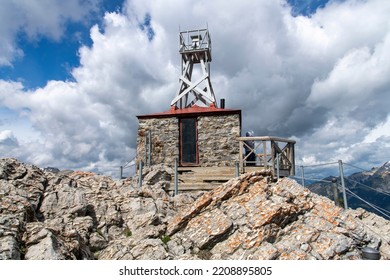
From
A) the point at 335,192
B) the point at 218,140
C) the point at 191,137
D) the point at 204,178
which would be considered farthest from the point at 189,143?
the point at 335,192

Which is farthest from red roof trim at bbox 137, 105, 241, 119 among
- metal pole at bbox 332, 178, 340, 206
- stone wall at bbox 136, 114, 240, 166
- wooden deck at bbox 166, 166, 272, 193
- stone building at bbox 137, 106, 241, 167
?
metal pole at bbox 332, 178, 340, 206

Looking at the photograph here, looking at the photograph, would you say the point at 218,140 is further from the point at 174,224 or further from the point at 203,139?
the point at 174,224

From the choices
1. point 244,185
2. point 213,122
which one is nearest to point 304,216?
point 244,185

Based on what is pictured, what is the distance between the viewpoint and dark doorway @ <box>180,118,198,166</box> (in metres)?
17.3

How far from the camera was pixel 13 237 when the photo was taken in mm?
5898

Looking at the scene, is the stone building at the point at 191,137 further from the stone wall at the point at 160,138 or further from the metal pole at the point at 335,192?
the metal pole at the point at 335,192

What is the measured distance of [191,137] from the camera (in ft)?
57.4

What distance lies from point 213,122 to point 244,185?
8.41 meters

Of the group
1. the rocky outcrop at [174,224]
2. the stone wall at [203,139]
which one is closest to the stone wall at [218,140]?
the stone wall at [203,139]

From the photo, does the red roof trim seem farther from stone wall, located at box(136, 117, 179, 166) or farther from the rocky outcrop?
the rocky outcrop

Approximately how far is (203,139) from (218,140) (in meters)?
0.98

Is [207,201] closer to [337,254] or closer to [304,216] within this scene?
[304,216]

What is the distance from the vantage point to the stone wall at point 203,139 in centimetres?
1675

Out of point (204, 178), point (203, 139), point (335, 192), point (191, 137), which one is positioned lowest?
point (335, 192)
